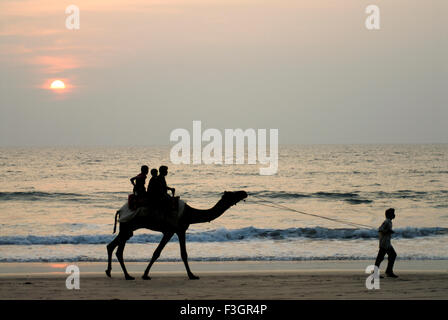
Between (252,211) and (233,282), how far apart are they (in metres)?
19.2

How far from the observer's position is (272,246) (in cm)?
1964

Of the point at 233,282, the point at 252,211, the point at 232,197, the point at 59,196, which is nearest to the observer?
the point at 232,197

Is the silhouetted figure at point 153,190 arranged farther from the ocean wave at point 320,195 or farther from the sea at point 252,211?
the ocean wave at point 320,195

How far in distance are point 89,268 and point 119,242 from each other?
124 inches

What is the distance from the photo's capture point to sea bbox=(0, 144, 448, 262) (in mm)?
18364

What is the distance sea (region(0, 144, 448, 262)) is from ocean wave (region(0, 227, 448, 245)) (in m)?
0.04

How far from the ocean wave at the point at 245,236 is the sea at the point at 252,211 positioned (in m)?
0.04

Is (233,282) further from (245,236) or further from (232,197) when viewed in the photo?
(245,236)

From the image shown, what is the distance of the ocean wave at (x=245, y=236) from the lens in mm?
20672

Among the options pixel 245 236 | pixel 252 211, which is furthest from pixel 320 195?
pixel 245 236

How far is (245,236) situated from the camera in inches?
858
